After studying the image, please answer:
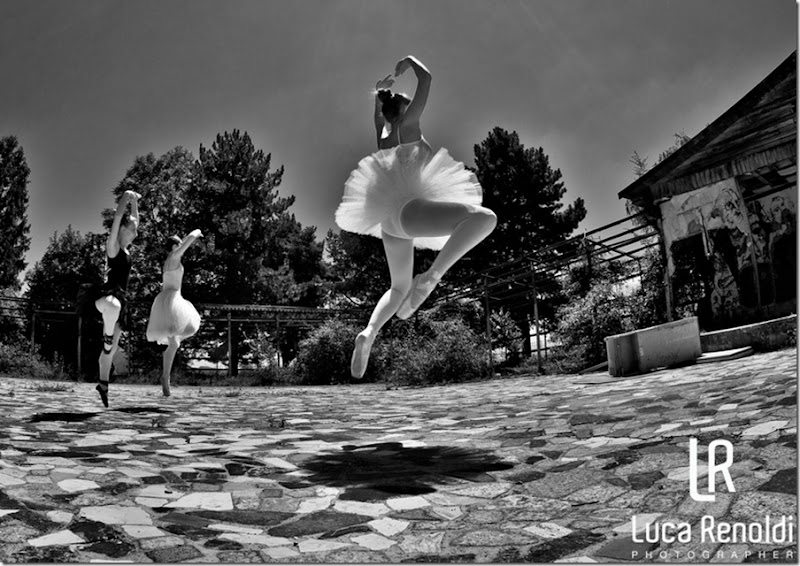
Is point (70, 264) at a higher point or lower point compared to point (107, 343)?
higher

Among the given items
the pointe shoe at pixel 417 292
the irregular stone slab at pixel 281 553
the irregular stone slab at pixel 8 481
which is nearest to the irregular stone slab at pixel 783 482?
the irregular stone slab at pixel 281 553

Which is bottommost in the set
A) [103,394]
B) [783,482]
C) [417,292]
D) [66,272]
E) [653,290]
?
[783,482]

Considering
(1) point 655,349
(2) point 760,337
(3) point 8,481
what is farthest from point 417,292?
(2) point 760,337

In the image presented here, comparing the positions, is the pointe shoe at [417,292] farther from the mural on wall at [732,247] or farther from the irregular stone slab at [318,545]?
the mural on wall at [732,247]

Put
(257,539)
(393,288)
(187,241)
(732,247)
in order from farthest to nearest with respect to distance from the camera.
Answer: (732,247), (187,241), (393,288), (257,539)

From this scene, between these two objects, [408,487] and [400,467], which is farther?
[400,467]

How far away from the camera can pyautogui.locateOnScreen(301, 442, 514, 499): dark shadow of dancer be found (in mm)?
2414

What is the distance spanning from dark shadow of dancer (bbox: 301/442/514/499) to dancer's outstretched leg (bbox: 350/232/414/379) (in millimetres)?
427

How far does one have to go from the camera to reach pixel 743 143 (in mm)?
9719

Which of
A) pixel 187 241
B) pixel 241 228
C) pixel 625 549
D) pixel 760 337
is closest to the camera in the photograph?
pixel 625 549

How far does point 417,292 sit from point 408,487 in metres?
0.91

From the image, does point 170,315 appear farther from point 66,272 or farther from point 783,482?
point 783,482

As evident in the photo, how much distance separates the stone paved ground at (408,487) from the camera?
1.65 meters

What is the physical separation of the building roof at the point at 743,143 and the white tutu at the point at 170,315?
8288 mm
